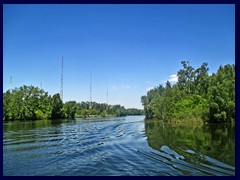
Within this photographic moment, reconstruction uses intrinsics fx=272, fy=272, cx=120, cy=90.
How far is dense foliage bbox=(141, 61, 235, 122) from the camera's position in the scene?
157ft

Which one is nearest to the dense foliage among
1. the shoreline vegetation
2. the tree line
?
the shoreline vegetation

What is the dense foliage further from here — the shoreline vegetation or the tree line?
the tree line

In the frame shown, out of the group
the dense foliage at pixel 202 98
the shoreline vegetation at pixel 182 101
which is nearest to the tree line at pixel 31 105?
the shoreline vegetation at pixel 182 101

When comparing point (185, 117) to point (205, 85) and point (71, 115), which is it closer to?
point (205, 85)

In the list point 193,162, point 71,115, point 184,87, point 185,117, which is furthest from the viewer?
point 71,115

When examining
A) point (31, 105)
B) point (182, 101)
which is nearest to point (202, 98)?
point (182, 101)

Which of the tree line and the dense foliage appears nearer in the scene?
the dense foliage

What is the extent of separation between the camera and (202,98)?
60.0 meters

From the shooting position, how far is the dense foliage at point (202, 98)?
157 ft

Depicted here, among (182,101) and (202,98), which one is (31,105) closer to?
(182,101)
